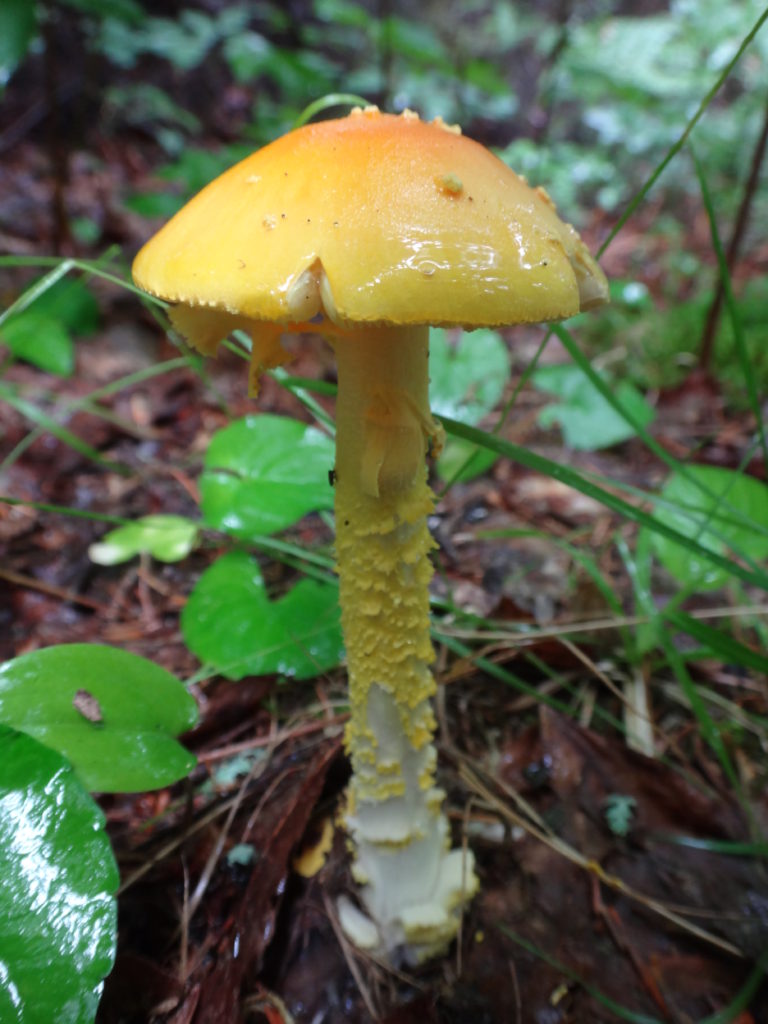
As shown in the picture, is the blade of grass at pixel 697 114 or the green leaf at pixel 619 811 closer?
the blade of grass at pixel 697 114

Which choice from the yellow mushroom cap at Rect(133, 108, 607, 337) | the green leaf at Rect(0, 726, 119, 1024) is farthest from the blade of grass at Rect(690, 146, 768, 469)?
the green leaf at Rect(0, 726, 119, 1024)

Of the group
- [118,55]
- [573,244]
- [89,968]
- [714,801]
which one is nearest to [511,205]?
[573,244]

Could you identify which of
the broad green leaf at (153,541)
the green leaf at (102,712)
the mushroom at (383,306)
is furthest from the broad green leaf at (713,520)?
the broad green leaf at (153,541)

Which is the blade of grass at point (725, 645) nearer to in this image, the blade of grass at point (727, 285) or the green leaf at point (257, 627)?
the blade of grass at point (727, 285)

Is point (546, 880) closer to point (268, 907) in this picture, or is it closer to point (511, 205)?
point (268, 907)

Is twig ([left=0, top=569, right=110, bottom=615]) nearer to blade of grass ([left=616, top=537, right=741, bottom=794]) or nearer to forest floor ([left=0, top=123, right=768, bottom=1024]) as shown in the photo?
forest floor ([left=0, top=123, right=768, bottom=1024])

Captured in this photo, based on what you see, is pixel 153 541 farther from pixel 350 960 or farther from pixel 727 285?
pixel 727 285
